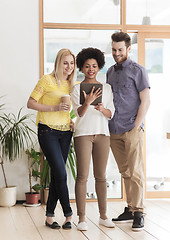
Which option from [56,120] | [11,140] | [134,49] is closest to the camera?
[56,120]

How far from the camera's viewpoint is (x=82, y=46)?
4879 millimetres

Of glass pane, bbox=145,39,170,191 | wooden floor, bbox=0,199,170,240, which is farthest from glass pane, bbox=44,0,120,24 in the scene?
wooden floor, bbox=0,199,170,240

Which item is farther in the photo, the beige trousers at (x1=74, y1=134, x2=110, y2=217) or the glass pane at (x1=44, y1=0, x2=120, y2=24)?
the glass pane at (x1=44, y1=0, x2=120, y2=24)

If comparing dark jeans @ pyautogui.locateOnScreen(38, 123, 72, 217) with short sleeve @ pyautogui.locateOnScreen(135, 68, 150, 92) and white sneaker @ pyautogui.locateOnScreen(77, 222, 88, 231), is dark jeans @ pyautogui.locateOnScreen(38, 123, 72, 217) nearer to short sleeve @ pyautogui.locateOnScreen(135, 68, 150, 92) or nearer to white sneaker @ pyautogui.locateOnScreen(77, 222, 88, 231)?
white sneaker @ pyautogui.locateOnScreen(77, 222, 88, 231)

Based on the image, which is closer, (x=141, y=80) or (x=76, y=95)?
(x=76, y=95)

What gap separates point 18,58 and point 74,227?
210 centimetres

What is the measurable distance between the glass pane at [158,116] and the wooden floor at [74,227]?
24.0 inches

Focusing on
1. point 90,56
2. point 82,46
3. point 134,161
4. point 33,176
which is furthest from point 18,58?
point 134,161

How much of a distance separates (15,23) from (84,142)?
1.99 meters

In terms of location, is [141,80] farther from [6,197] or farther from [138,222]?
[6,197]

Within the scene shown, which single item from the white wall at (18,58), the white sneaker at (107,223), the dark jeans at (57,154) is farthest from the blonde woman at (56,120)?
the white wall at (18,58)

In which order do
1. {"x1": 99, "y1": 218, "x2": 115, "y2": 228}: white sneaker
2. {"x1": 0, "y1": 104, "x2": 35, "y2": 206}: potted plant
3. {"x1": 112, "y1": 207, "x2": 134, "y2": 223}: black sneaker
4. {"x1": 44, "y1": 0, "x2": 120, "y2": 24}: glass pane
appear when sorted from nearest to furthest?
{"x1": 99, "y1": 218, "x2": 115, "y2": 228}: white sneaker < {"x1": 112, "y1": 207, "x2": 134, "y2": 223}: black sneaker < {"x1": 0, "y1": 104, "x2": 35, "y2": 206}: potted plant < {"x1": 44, "y1": 0, "x2": 120, "y2": 24}: glass pane

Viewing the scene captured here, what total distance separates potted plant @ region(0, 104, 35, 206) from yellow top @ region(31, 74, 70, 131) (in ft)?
3.53

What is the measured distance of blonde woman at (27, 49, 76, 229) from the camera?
3.39m
